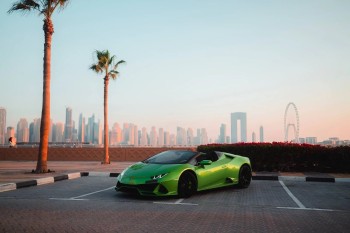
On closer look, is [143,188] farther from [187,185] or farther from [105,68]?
[105,68]

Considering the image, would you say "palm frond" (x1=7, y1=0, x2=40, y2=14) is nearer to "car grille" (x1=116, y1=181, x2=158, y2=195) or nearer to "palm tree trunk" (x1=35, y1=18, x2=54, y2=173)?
"palm tree trunk" (x1=35, y1=18, x2=54, y2=173)

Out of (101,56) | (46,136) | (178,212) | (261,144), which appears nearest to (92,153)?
(101,56)

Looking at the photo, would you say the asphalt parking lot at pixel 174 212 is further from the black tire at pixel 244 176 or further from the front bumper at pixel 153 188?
the black tire at pixel 244 176

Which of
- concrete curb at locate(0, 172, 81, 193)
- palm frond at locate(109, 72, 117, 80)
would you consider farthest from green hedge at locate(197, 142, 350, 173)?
palm frond at locate(109, 72, 117, 80)

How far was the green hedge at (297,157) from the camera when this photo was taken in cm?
1658

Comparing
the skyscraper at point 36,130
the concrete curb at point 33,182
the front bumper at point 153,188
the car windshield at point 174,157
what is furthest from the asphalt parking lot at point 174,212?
the skyscraper at point 36,130

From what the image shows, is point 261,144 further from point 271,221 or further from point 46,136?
point 271,221

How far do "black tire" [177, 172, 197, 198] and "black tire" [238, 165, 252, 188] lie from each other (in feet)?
7.38

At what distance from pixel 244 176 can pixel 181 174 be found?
9.91ft

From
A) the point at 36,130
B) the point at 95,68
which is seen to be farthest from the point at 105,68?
the point at 36,130

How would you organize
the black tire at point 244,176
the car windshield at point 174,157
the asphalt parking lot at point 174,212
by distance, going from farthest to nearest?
the black tire at point 244,176, the car windshield at point 174,157, the asphalt parking lot at point 174,212

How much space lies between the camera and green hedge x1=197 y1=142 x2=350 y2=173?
653 inches

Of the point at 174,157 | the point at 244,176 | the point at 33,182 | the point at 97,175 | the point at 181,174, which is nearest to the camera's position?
the point at 181,174

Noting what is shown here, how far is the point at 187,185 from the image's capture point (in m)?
8.95
